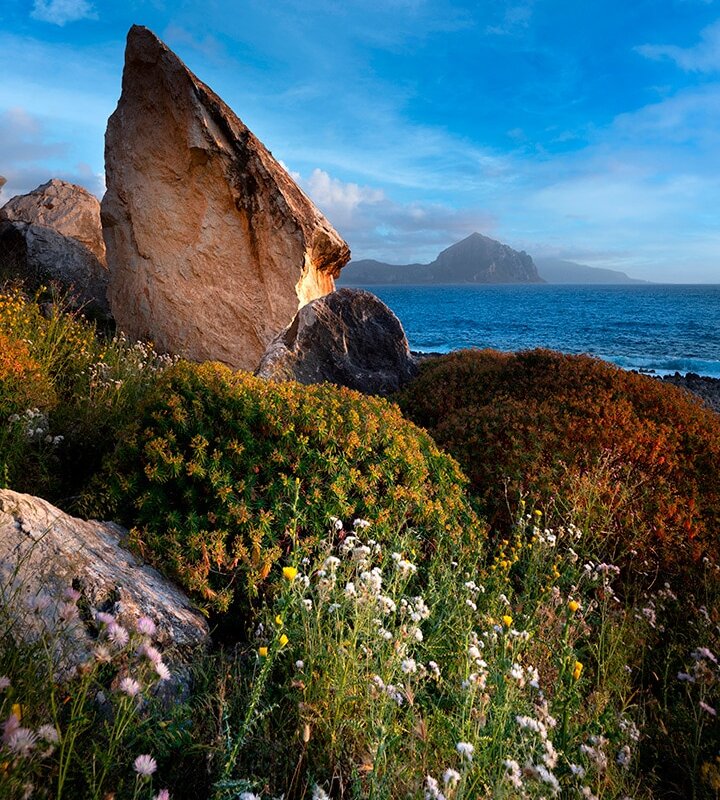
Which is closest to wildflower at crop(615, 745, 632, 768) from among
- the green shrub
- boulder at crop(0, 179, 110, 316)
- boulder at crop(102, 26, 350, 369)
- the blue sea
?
the green shrub

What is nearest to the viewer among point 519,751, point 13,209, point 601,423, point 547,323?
point 519,751

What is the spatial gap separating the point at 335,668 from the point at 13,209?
17277mm

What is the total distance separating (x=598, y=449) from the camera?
19.8 ft

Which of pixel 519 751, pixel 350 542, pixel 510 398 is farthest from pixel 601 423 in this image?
pixel 519 751

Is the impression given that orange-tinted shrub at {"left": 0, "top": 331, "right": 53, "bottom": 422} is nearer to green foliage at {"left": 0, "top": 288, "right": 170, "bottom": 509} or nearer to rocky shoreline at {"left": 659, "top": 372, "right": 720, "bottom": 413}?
green foliage at {"left": 0, "top": 288, "right": 170, "bottom": 509}

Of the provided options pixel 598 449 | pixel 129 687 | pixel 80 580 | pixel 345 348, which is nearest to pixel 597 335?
pixel 345 348

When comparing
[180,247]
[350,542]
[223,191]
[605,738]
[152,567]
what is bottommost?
[605,738]

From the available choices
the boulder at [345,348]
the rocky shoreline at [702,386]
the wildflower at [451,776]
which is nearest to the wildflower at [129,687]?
the wildflower at [451,776]

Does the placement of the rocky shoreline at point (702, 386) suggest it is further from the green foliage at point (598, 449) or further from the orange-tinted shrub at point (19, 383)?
the orange-tinted shrub at point (19, 383)

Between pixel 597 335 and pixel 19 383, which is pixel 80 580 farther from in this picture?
pixel 597 335

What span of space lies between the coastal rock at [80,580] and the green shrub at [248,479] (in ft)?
0.74

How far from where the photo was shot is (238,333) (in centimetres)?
1162

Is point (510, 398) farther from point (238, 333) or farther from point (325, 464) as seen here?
point (238, 333)

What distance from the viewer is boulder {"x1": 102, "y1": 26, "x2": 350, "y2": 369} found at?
1080cm
